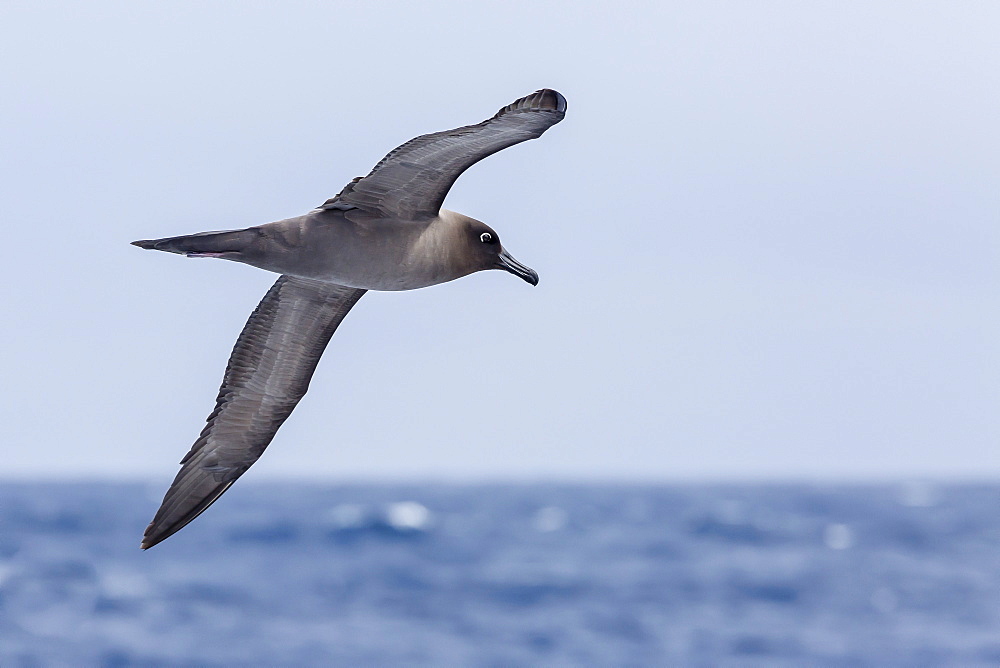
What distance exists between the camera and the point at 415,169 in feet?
26.2

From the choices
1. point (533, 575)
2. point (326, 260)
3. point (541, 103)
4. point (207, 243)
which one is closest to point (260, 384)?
point (326, 260)

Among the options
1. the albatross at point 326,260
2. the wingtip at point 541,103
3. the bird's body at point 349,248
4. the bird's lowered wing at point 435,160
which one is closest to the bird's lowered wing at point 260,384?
the albatross at point 326,260

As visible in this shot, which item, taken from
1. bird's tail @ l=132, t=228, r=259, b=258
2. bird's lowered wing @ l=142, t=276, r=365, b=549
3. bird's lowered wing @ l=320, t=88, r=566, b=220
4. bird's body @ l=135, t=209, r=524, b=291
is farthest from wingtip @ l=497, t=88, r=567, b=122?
bird's lowered wing @ l=142, t=276, r=365, b=549

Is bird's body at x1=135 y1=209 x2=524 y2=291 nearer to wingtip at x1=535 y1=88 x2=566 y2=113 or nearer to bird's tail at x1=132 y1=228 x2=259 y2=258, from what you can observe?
bird's tail at x1=132 y1=228 x2=259 y2=258

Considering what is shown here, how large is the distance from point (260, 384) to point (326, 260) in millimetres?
2060

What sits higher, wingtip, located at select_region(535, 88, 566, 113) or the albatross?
wingtip, located at select_region(535, 88, 566, 113)

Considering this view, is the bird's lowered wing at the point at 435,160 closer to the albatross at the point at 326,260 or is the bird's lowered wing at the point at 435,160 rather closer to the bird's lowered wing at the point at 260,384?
the albatross at the point at 326,260

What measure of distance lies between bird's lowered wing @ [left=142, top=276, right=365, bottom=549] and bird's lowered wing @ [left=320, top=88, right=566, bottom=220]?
1508 millimetres

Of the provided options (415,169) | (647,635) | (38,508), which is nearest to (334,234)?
(415,169)

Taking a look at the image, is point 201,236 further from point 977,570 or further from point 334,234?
point 977,570

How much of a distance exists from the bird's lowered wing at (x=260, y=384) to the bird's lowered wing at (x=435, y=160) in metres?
1.51

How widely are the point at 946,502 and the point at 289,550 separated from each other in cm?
4732

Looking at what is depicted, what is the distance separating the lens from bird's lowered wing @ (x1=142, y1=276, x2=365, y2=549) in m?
9.70

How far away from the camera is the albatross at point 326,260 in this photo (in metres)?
→ 7.72
